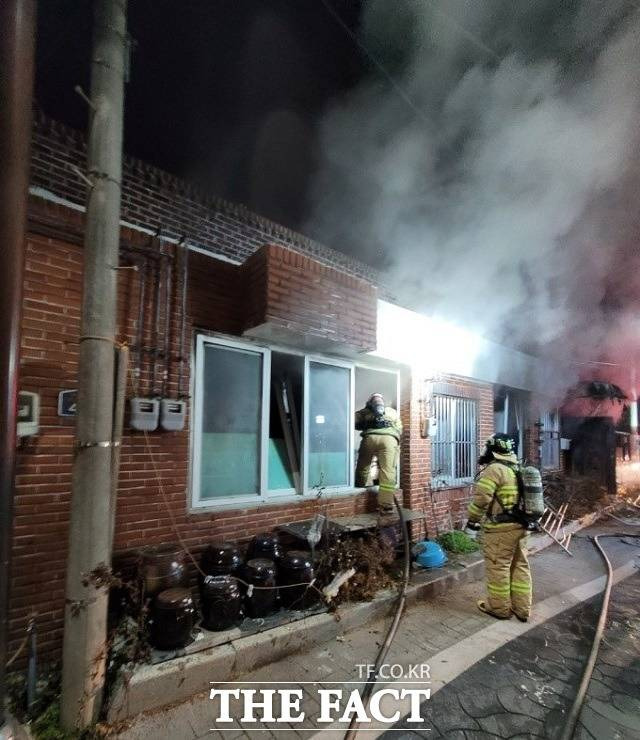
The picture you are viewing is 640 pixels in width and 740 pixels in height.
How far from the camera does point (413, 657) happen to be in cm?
350

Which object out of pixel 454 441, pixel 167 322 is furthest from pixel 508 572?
pixel 167 322

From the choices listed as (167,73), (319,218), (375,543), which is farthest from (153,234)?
(375,543)

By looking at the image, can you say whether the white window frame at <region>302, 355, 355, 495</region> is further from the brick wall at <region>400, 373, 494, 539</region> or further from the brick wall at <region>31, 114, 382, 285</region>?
the brick wall at <region>31, 114, 382, 285</region>

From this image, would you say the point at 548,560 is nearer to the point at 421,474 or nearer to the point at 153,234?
the point at 421,474

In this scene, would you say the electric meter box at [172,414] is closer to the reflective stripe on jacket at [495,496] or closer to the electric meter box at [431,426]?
the reflective stripe on jacket at [495,496]

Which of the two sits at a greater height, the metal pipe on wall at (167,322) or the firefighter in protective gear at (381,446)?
the metal pipe on wall at (167,322)

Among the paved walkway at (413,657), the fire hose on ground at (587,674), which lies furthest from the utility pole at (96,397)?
the fire hose on ground at (587,674)

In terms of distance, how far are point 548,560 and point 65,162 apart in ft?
29.1

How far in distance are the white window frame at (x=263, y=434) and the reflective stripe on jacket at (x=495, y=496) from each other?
170 cm

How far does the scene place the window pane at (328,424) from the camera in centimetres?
525

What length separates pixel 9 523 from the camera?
212 cm

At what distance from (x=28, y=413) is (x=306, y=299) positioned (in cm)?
288

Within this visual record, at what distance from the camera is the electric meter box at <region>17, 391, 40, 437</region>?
9.95ft

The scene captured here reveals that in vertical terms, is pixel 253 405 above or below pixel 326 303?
below
